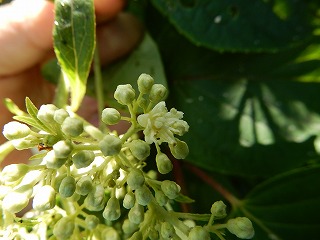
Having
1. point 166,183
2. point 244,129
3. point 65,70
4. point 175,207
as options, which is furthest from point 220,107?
point 166,183

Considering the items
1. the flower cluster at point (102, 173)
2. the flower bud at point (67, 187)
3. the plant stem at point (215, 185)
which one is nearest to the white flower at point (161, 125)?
the flower cluster at point (102, 173)

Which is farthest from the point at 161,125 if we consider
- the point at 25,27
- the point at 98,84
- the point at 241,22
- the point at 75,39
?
the point at 25,27

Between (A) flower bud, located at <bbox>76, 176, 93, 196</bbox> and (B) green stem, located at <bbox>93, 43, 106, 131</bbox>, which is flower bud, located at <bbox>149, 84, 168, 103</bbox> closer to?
(A) flower bud, located at <bbox>76, 176, 93, 196</bbox>

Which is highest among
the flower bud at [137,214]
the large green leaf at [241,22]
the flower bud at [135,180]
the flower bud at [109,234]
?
the flower bud at [135,180]

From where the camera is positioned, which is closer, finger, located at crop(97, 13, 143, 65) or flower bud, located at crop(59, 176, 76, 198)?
flower bud, located at crop(59, 176, 76, 198)

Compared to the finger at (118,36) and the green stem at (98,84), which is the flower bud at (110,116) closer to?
the green stem at (98,84)

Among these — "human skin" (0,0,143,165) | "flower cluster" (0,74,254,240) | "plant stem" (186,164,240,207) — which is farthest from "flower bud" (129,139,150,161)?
"human skin" (0,0,143,165)
